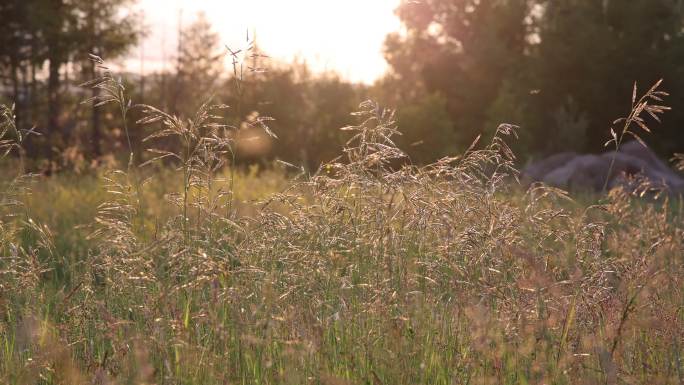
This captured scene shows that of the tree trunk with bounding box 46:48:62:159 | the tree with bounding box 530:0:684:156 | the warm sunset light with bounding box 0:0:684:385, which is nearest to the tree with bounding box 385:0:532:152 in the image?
the tree with bounding box 530:0:684:156

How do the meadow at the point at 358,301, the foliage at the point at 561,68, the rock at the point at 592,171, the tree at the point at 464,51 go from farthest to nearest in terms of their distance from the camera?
the tree at the point at 464,51 < the foliage at the point at 561,68 < the rock at the point at 592,171 < the meadow at the point at 358,301

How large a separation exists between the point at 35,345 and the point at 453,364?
6.32ft

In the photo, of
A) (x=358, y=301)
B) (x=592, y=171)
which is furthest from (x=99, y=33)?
(x=358, y=301)

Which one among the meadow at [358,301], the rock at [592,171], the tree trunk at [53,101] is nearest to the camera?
the meadow at [358,301]

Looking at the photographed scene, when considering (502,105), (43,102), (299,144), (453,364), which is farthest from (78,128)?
(453,364)

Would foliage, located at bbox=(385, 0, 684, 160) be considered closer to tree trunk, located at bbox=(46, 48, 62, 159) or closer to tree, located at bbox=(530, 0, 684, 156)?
tree, located at bbox=(530, 0, 684, 156)

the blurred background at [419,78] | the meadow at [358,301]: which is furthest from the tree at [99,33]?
the meadow at [358,301]

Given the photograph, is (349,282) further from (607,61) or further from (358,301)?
(607,61)

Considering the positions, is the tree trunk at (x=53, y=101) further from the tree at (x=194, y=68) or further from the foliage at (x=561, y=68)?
the foliage at (x=561, y=68)

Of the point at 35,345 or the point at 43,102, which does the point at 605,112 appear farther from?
the point at 35,345

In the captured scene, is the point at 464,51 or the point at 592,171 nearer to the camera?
the point at 592,171

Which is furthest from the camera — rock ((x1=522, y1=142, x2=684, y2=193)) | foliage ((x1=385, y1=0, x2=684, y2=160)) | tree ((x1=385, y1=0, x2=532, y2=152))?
tree ((x1=385, y1=0, x2=532, y2=152))

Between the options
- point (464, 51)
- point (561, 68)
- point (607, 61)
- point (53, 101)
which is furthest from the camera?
point (464, 51)

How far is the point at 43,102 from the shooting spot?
24359mm
